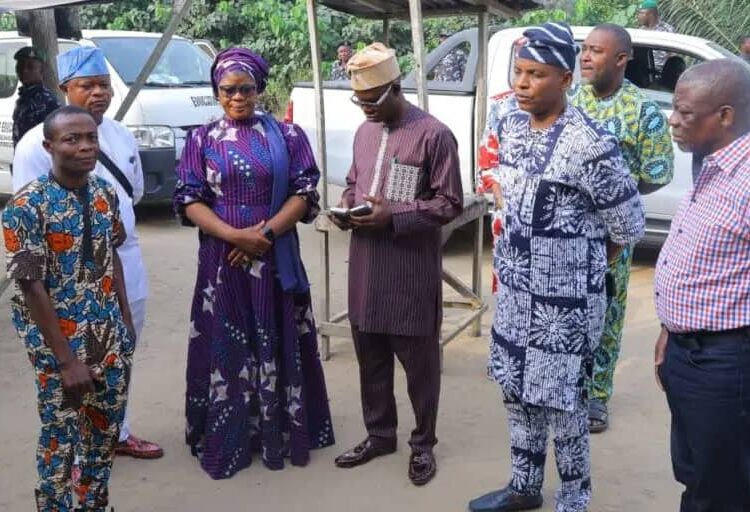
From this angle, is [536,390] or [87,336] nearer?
[87,336]

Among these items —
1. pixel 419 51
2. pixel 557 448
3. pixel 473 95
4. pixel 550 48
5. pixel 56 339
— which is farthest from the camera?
pixel 473 95

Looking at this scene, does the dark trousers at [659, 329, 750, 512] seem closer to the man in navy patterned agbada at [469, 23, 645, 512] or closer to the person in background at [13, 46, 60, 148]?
the man in navy patterned agbada at [469, 23, 645, 512]

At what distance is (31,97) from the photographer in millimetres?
5980

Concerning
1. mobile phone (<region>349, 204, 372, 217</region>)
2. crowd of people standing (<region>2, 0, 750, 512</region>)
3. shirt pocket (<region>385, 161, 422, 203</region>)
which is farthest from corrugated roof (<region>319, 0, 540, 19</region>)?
mobile phone (<region>349, 204, 372, 217</region>)

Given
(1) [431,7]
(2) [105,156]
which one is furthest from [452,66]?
(2) [105,156]

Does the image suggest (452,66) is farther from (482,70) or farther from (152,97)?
(152,97)

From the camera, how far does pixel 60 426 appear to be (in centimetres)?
285

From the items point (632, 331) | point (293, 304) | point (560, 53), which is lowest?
point (632, 331)

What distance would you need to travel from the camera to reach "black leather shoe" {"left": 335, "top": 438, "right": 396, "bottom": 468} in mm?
3806

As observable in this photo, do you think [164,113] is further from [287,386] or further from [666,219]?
[287,386]

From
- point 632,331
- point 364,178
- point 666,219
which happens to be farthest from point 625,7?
point 364,178

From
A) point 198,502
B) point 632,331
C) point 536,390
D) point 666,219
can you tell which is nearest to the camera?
point 536,390

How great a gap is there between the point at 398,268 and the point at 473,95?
370 centimetres

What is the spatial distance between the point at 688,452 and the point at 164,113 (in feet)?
21.4
